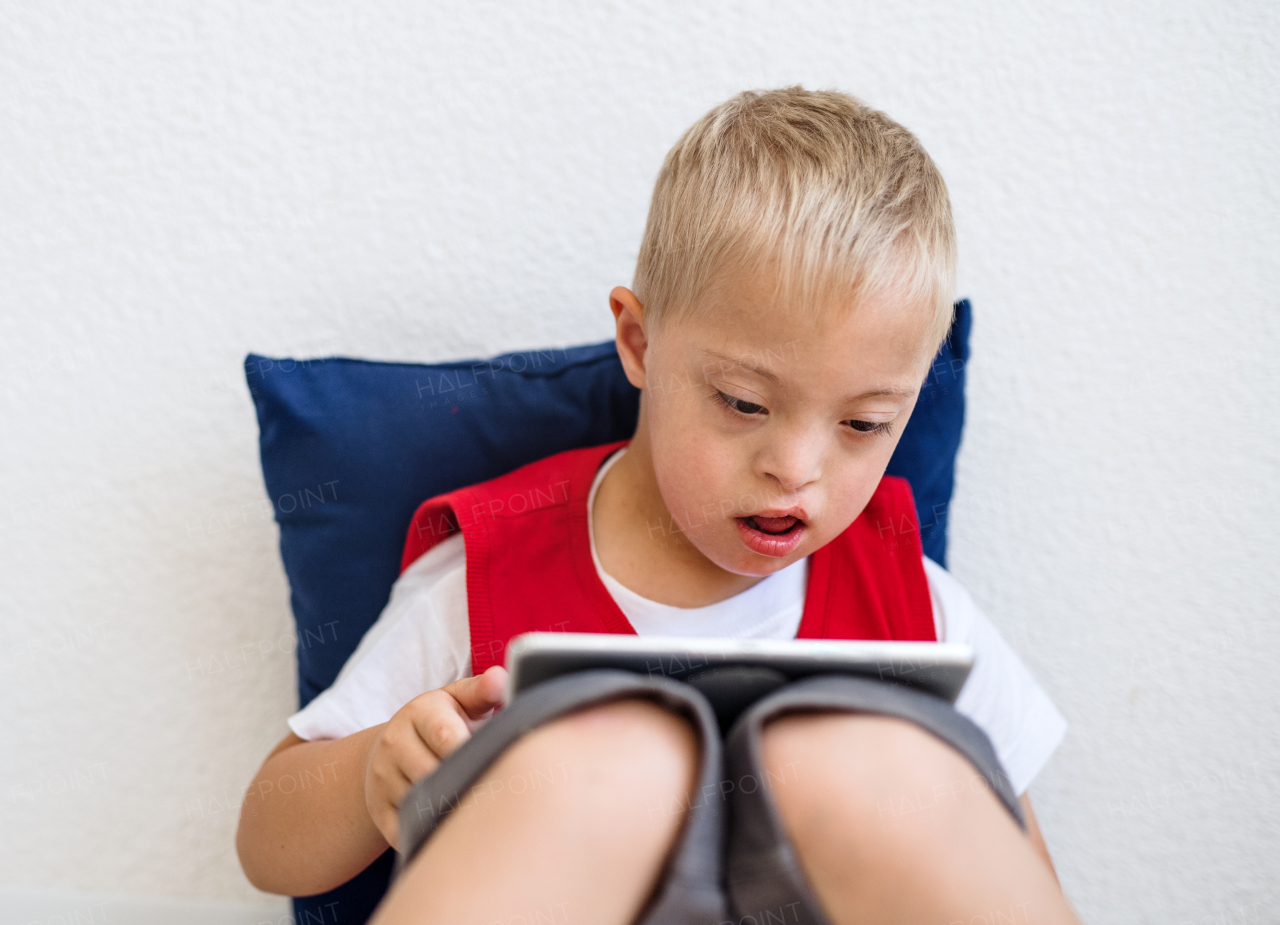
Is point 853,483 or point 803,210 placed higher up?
point 803,210

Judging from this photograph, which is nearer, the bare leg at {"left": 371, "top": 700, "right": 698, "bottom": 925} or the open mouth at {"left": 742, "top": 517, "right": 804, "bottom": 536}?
the bare leg at {"left": 371, "top": 700, "right": 698, "bottom": 925}

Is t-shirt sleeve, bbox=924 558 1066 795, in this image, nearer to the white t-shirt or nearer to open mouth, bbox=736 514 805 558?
the white t-shirt

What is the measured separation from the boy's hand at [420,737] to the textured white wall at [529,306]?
0.35m

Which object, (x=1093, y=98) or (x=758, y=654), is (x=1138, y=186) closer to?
(x=1093, y=98)

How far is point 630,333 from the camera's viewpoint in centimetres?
66

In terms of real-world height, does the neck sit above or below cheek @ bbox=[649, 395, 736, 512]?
below

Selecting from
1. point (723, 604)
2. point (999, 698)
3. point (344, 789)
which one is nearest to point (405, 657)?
point (344, 789)

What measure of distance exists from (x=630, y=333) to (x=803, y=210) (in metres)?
0.16

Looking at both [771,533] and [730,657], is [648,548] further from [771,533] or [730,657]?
[730,657]

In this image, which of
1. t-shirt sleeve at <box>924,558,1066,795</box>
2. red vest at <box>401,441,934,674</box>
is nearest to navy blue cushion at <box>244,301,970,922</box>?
red vest at <box>401,441,934,674</box>

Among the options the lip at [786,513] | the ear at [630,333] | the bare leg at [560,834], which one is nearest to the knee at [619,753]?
the bare leg at [560,834]

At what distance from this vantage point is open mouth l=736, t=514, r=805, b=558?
1.97 feet

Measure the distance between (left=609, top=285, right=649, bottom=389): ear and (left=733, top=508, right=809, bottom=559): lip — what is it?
14cm

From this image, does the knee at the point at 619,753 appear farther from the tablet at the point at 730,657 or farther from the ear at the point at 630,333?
the ear at the point at 630,333
